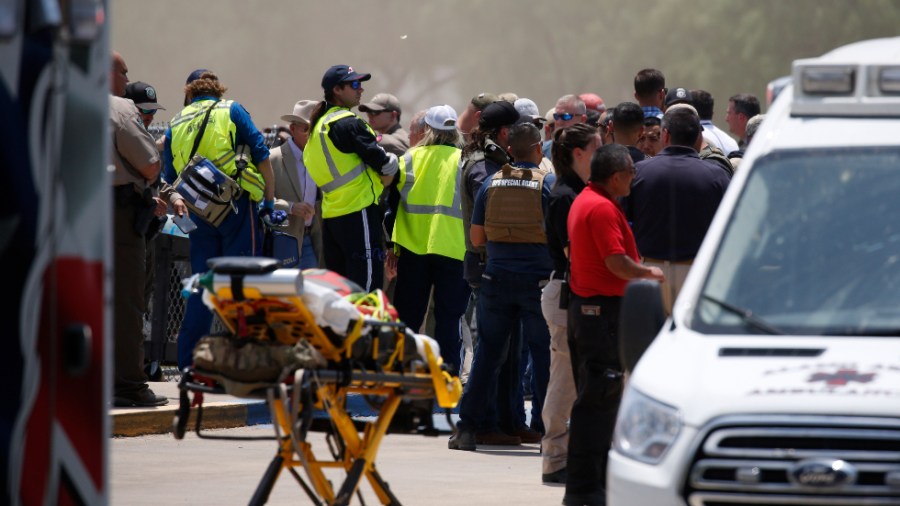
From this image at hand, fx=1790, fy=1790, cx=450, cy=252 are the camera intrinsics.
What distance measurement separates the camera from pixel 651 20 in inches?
1591

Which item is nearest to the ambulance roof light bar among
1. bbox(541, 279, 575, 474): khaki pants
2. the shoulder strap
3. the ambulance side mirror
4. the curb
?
the ambulance side mirror

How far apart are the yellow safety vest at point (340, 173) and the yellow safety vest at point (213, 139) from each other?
0.75 meters

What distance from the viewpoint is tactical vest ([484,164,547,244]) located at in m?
10.9

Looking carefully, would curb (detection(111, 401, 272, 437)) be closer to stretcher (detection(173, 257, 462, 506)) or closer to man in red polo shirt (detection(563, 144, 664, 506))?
man in red polo shirt (detection(563, 144, 664, 506))

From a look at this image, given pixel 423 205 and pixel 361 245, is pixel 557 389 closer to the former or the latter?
pixel 423 205

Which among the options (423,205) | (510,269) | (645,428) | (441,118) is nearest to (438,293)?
(423,205)

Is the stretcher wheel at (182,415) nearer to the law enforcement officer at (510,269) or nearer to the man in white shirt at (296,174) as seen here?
the law enforcement officer at (510,269)

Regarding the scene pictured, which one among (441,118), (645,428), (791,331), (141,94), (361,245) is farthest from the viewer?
(141,94)

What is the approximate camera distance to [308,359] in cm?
681

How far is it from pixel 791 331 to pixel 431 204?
6588 mm

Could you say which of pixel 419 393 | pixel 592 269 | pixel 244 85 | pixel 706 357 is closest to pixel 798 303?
pixel 706 357

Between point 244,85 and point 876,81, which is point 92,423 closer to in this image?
point 876,81

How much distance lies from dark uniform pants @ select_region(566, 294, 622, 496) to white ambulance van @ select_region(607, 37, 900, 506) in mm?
2122

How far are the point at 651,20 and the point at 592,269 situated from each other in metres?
32.1
